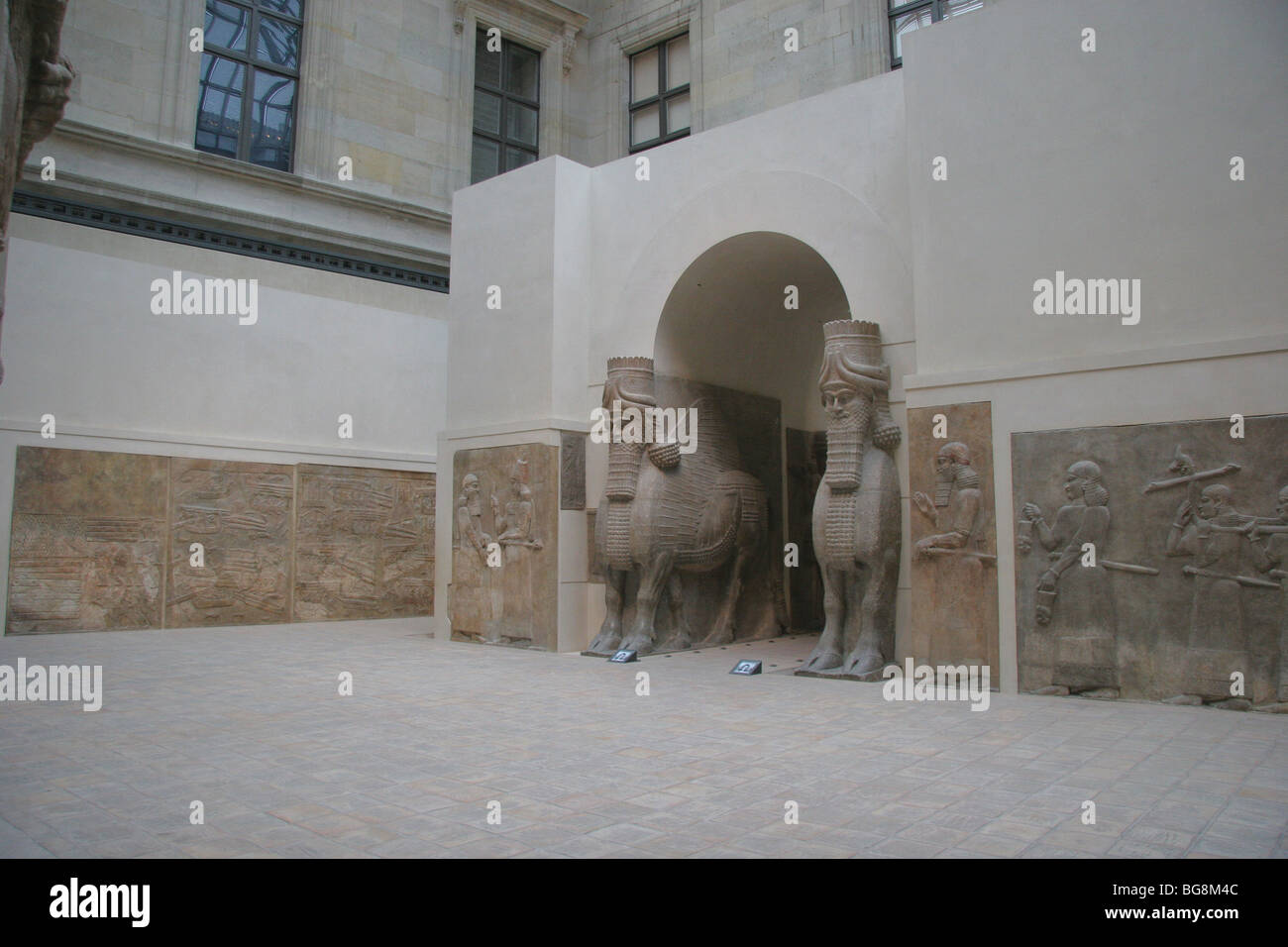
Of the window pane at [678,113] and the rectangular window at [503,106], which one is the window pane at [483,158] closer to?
the rectangular window at [503,106]

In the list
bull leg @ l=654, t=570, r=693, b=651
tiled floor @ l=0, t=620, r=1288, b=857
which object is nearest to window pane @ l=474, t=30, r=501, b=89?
bull leg @ l=654, t=570, r=693, b=651

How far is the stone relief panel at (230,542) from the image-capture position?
36.9ft

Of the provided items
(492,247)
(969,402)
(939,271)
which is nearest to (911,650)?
(969,402)

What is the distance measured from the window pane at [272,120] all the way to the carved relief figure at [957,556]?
11.0 m

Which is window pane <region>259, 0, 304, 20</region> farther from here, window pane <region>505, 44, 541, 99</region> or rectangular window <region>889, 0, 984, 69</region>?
rectangular window <region>889, 0, 984, 69</region>

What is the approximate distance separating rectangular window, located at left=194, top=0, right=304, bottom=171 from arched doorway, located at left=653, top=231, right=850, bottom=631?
25.1 ft

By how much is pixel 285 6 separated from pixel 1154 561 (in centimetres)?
1377

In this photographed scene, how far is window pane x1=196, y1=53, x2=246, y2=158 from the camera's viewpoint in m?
12.9

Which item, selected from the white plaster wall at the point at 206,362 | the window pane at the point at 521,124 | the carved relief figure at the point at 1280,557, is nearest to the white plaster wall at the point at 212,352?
the white plaster wall at the point at 206,362

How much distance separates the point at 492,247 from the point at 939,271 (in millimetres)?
5067

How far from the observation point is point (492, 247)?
10234 mm

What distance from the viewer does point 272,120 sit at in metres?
13.6

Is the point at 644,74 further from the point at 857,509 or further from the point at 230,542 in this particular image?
the point at 857,509

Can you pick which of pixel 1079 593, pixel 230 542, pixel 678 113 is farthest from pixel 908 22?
pixel 230 542
